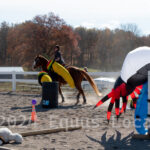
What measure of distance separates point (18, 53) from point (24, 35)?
2680mm

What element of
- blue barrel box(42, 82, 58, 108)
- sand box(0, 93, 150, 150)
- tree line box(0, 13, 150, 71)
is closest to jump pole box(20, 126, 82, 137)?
sand box(0, 93, 150, 150)

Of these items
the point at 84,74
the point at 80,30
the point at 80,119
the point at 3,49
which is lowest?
the point at 80,119

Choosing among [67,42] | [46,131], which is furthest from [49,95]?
[67,42]

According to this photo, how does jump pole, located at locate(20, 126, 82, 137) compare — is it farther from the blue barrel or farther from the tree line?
the tree line

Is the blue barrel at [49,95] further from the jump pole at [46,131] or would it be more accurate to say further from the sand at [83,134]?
the jump pole at [46,131]

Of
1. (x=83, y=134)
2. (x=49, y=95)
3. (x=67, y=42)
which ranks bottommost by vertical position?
(x=83, y=134)

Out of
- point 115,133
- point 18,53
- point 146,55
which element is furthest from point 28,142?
point 18,53

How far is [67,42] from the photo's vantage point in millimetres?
40688

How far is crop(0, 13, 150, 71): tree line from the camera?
128 ft

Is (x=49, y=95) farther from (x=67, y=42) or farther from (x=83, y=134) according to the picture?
(x=67, y=42)

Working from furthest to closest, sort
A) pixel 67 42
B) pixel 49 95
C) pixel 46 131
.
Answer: pixel 67 42
pixel 49 95
pixel 46 131

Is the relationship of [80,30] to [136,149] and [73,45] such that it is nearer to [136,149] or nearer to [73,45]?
[73,45]

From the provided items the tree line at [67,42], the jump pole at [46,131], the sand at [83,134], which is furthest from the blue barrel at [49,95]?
the tree line at [67,42]

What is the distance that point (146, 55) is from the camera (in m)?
6.09
